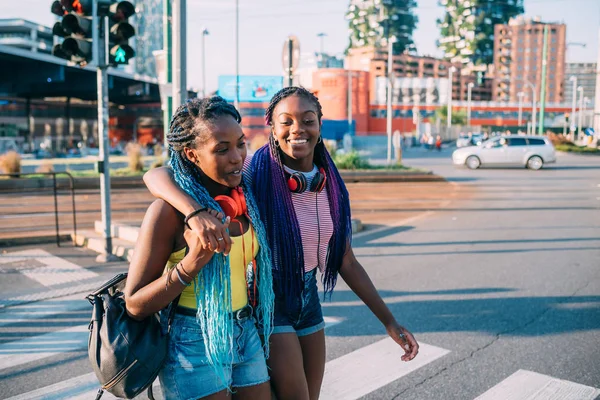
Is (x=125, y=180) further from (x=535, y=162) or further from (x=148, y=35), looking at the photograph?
(x=148, y=35)

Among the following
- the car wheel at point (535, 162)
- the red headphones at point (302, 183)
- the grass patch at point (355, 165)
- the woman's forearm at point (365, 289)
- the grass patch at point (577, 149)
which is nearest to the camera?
the red headphones at point (302, 183)

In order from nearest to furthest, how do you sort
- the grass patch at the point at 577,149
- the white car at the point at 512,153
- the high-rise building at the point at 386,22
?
the white car at the point at 512,153, the grass patch at the point at 577,149, the high-rise building at the point at 386,22

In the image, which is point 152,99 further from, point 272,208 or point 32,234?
point 272,208

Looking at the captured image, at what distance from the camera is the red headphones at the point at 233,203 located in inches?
90.8

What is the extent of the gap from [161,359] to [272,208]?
0.87 m

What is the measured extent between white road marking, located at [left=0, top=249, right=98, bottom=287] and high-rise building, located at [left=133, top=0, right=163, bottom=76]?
477 feet

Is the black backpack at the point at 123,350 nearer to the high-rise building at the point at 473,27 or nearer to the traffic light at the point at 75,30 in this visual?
the traffic light at the point at 75,30

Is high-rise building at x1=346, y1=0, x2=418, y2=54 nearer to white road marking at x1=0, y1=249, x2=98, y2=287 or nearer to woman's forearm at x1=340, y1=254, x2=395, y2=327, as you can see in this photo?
white road marking at x1=0, y1=249, x2=98, y2=287

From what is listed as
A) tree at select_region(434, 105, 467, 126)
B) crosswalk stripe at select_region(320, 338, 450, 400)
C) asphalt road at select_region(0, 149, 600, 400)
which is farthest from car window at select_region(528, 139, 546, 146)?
tree at select_region(434, 105, 467, 126)

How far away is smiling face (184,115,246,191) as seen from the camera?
2270mm

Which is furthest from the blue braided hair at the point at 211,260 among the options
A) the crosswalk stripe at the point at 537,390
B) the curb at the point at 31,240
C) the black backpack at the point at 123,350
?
the curb at the point at 31,240

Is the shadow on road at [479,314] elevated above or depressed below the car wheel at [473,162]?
below

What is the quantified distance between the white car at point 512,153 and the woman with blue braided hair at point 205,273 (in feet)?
85.4

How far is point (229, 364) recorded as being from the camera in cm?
226
